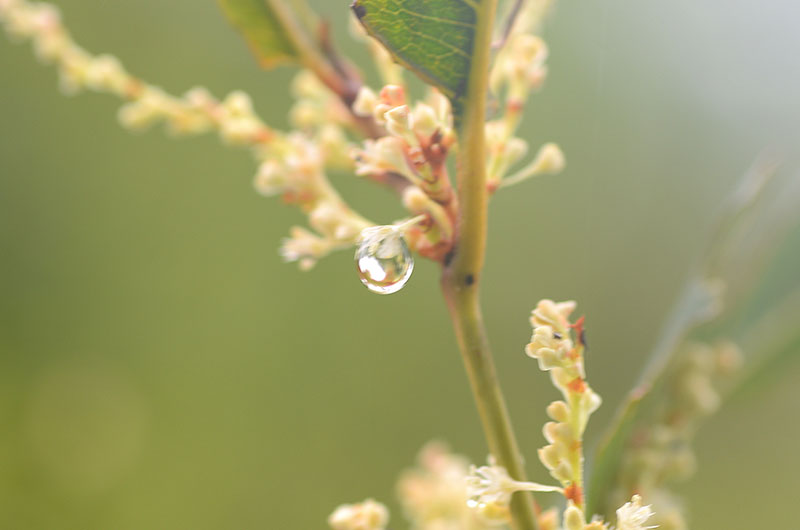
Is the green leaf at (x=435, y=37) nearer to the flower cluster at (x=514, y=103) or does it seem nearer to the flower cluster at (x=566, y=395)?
the flower cluster at (x=514, y=103)

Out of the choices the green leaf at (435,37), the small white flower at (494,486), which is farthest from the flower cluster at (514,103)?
the small white flower at (494,486)

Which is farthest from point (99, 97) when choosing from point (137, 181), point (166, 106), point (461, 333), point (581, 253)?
point (461, 333)

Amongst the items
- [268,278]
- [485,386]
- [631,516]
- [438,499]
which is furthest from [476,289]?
[268,278]

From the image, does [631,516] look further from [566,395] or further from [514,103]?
[514,103]

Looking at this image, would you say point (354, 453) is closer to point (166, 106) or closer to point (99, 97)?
point (99, 97)

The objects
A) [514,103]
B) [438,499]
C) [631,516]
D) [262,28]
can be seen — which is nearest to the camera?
[631,516]

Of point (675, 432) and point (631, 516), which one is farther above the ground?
point (675, 432)
